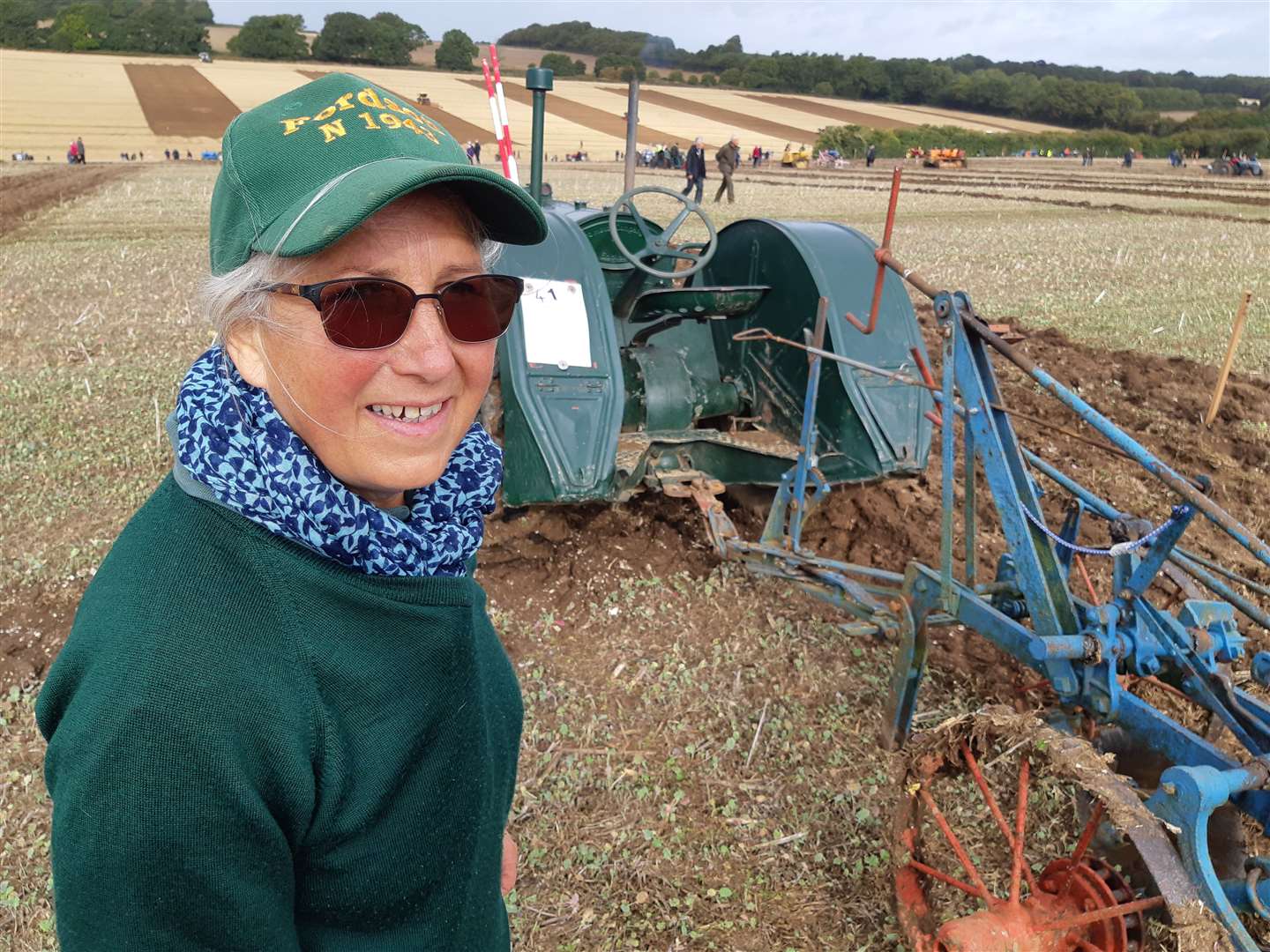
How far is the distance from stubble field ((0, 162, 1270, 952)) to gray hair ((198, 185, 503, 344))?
2.01 metres

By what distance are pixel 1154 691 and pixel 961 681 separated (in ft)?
2.20

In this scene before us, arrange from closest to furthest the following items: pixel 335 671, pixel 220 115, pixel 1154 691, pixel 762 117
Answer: pixel 335 671 → pixel 1154 691 → pixel 220 115 → pixel 762 117

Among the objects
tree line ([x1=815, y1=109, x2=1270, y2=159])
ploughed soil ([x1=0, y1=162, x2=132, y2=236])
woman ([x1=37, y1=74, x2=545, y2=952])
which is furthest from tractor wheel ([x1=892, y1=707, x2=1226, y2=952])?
tree line ([x1=815, y1=109, x2=1270, y2=159])

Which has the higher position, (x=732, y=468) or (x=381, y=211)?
(x=381, y=211)

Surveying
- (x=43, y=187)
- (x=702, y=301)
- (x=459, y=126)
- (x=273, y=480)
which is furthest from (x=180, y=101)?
(x=273, y=480)

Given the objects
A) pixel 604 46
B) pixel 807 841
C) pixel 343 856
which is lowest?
Result: pixel 807 841

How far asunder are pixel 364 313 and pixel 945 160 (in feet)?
141

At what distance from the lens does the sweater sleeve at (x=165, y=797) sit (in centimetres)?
87

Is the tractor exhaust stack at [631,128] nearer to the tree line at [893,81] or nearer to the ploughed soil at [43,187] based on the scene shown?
the ploughed soil at [43,187]

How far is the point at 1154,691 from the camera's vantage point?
3.44 m

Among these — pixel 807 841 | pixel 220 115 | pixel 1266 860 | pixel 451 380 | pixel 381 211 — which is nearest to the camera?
pixel 381 211

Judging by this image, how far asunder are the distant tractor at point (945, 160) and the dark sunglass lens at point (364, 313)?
4182 cm

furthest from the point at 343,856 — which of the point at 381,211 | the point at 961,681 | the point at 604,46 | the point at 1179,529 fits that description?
the point at 604,46

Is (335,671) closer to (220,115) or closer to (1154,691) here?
(1154,691)
